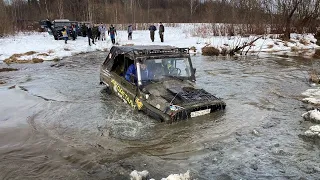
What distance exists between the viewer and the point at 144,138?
6.68 metres

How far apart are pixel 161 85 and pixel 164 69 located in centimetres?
66

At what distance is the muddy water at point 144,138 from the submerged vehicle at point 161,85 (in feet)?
1.01

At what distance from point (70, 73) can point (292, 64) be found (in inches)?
466

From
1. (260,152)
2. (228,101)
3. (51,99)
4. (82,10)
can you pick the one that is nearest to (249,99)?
(228,101)

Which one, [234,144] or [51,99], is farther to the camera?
[51,99]

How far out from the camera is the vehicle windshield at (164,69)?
8133 millimetres

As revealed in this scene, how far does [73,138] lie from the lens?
677cm

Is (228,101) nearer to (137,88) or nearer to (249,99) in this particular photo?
(249,99)

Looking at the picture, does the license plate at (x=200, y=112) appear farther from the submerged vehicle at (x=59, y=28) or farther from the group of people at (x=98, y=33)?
the submerged vehicle at (x=59, y=28)

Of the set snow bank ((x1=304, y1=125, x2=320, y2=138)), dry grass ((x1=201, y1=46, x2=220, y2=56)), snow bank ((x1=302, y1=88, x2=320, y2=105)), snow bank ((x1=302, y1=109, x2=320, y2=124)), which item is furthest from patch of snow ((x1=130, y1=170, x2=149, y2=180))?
dry grass ((x1=201, y1=46, x2=220, y2=56))

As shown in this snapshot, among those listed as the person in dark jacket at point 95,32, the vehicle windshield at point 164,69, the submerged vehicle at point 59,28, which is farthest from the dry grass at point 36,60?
the vehicle windshield at point 164,69

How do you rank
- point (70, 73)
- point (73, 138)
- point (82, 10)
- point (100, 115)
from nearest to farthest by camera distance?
point (73, 138) → point (100, 115) → point (70, 73) → point (82, 10)

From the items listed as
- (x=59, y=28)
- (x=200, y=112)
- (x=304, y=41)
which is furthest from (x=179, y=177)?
(x=59, y=28)

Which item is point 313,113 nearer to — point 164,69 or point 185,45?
point 164,69
